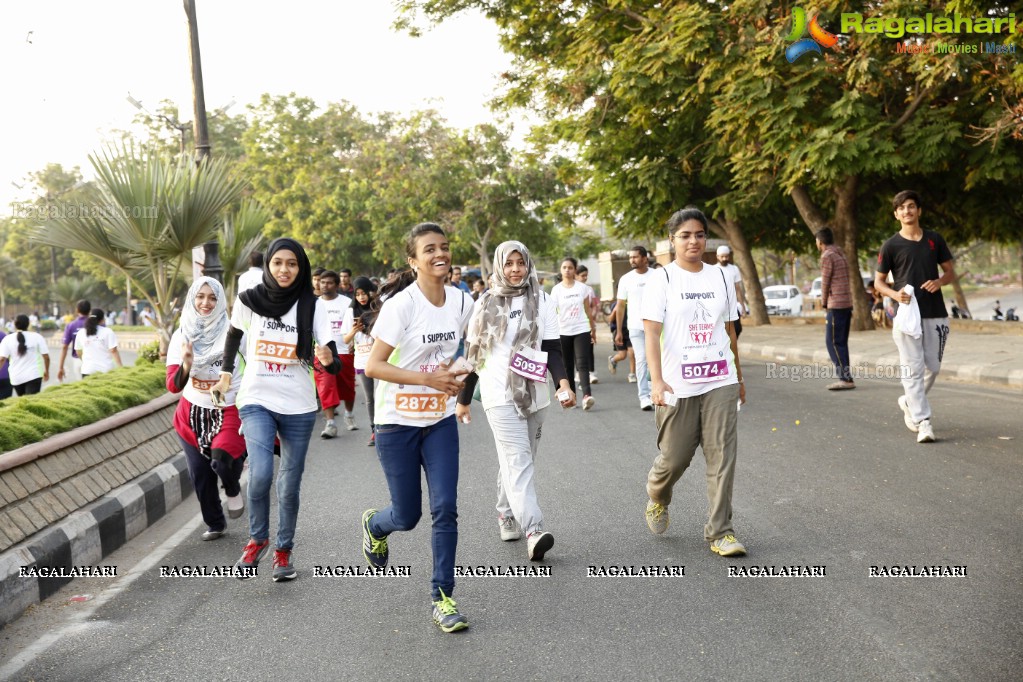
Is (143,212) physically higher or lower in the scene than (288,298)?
higher

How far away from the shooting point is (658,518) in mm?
5840

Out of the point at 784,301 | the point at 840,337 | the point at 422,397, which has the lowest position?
the point at 784,301

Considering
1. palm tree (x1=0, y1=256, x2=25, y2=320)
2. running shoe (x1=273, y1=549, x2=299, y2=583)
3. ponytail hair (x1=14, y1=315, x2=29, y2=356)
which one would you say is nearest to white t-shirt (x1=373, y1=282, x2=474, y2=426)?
running shoe (x1=273, y1=549, x2=299, y2=583)

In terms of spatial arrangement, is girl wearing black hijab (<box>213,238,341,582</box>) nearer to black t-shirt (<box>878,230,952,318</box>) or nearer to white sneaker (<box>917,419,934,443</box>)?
black t-shirt (<box>878,230,952,318</box>)

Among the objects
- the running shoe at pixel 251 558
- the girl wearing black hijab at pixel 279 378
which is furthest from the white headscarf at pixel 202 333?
the running shoe at pixel 251 558

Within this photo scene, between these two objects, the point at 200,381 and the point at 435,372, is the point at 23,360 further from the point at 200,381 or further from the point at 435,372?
the point at 435,372

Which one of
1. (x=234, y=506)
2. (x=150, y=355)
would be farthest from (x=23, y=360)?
(x=234, y=506)

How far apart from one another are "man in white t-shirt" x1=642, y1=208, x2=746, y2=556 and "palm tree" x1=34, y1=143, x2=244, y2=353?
28.7ft

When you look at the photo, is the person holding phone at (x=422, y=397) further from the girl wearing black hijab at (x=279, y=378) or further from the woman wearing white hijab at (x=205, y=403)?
the woman wearing white hijab at (x=205, y=403)

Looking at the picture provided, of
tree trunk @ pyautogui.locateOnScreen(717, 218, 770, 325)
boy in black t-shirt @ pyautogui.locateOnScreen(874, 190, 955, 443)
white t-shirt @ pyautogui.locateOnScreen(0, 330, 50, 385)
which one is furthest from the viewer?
tree trunk @ pyautogui.locateOnScreen(717, 218, 770, 325)

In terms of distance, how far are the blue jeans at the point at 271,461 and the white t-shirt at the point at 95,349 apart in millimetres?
→ 8682

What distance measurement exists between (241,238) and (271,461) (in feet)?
37.8

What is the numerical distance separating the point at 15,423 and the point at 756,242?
2555 centimetres

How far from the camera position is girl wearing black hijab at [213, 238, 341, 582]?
5480 millimetres
